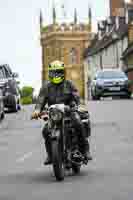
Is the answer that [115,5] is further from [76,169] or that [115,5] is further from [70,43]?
[76,169]

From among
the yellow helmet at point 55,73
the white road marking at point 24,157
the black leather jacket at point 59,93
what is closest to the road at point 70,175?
the white road marking at point 24,157

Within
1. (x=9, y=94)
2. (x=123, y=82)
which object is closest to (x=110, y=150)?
(x=9, y=94)

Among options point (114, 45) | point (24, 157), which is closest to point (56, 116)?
point (24, 157)

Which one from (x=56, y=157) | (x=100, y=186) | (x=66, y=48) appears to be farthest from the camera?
(x=66, y=48)

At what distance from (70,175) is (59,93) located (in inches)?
43.4

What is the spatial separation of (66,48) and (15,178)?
159 metres

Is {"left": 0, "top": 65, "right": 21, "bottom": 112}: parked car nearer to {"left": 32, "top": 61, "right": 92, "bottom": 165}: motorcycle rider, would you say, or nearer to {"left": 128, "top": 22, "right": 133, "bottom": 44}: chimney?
{"left": 32, "top": 61, "right": 92, "bottom": 165}: motorcycle rider

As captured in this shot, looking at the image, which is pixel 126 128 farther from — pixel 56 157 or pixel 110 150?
pixel 56 157

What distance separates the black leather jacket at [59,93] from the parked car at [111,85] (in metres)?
31.9

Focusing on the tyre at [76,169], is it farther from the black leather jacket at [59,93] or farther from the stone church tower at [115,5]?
the stone church tower at [115,5]

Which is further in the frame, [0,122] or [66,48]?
[66,48]

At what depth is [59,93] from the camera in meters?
12.5

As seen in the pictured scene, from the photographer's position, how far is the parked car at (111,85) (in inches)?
1753

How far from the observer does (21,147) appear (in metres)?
18.9
